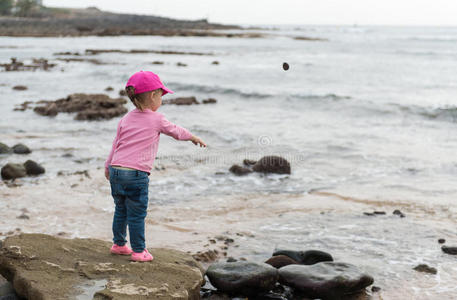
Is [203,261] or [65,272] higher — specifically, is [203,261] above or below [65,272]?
below

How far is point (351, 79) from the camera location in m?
26.2

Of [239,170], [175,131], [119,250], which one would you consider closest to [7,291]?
[119,250]

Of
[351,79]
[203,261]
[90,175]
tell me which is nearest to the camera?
[203,261]

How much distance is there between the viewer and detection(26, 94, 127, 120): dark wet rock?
1402cm

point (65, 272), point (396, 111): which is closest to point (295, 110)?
point (396, 111)

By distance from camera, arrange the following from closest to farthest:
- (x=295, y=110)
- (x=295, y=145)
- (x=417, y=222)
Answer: (x=417, y=222) < (x=295, y=145) < (x=295, y=110)

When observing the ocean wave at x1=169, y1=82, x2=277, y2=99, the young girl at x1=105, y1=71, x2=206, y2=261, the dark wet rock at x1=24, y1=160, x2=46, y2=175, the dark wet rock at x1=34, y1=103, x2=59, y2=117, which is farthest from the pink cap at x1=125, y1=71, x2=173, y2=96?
the ocean wave at x1=169, y1=82, x2=277, y2=99

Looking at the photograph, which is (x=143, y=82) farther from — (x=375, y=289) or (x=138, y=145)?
(x=375, y=289)

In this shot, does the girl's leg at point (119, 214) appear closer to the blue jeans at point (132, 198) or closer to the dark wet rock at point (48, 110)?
the blue jeans at point (132, 198)

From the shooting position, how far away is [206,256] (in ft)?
16.0

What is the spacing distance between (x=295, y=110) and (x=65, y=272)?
13686mm

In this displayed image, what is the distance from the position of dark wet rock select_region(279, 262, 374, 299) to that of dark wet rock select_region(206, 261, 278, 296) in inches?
5.9

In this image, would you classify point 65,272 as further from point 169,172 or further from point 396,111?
point 396,111

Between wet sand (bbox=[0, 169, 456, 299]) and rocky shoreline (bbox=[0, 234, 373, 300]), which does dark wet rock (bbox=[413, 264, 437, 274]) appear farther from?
rocky shoreline (bbox=[0, 234, 373, 300])
